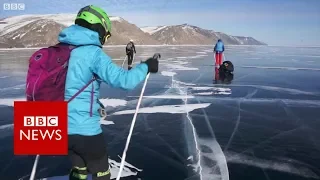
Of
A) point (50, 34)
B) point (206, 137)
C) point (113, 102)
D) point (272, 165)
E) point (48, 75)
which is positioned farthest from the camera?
point (50, 34)

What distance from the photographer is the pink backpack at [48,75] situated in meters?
1.83

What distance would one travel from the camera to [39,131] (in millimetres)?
1906

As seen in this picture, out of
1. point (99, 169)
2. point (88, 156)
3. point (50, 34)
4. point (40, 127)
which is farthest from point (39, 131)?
point (50, 34)


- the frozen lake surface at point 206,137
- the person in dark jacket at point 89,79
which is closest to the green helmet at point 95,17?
the person in dark jacket at point 89,79

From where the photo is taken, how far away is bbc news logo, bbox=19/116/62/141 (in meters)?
1.88

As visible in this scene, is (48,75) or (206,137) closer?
(48,75)

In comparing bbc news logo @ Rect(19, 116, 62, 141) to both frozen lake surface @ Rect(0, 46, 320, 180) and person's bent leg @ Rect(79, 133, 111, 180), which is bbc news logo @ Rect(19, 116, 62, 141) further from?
frozen lake surface @ Rect(0, 46, 320, 180)

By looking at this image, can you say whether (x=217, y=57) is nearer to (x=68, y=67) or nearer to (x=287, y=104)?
(x=287, y=104)

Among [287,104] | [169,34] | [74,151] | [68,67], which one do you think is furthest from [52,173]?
[169,34]

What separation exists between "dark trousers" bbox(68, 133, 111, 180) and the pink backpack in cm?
31

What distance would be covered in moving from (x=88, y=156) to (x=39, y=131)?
356mm

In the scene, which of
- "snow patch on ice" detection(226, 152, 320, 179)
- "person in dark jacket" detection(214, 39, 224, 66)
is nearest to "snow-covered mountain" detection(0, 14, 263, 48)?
"person in dark jacket" detection(214, 39, 224, 66)

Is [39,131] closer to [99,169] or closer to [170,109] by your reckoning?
[99,169]

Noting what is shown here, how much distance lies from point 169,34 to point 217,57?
176 m
